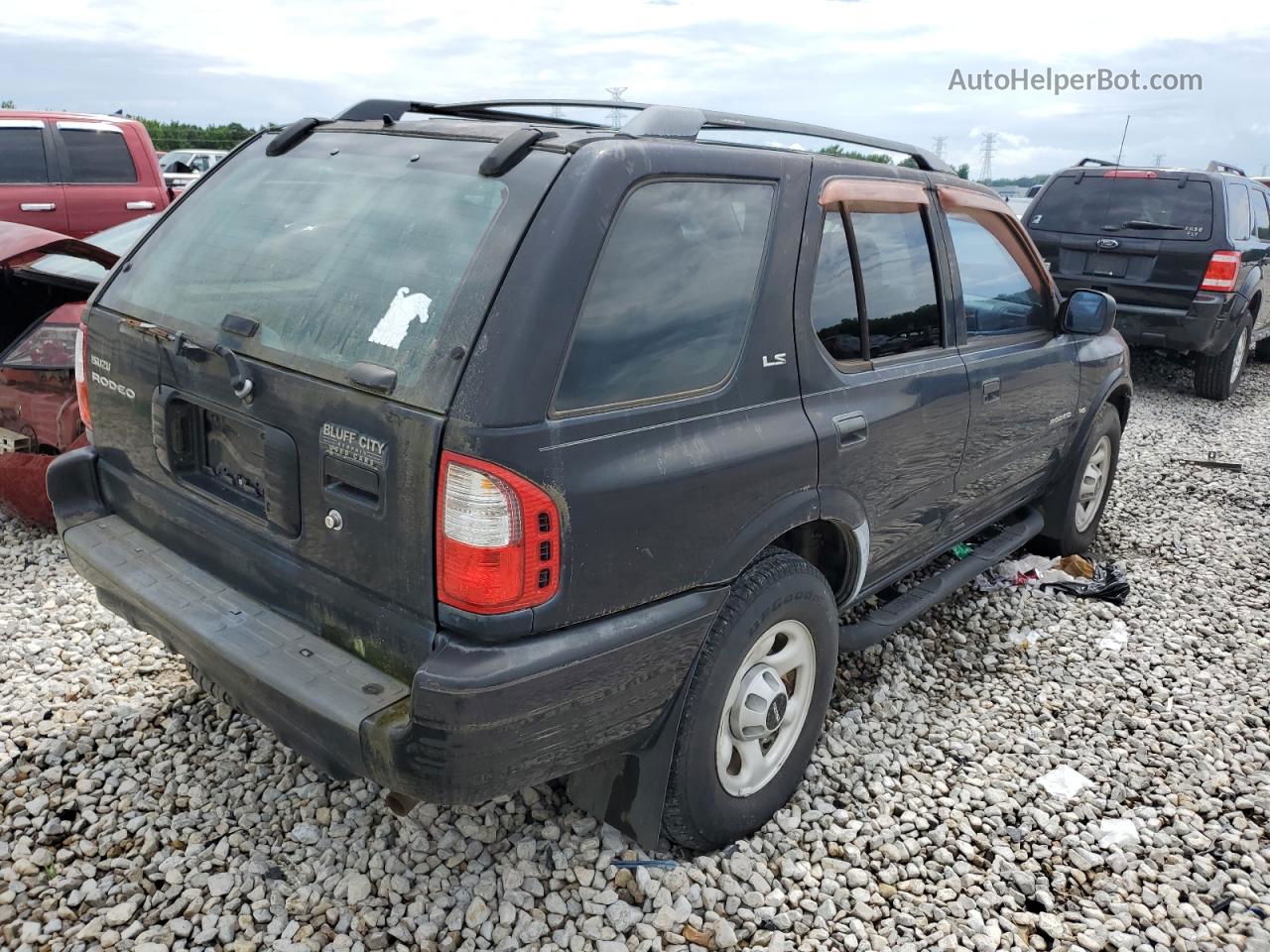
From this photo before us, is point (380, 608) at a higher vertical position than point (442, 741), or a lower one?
higher

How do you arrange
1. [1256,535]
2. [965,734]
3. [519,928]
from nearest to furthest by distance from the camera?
[519,928] → [965,734] → [1256,535]

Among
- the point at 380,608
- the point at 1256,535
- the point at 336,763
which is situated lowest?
the point at 1256,535

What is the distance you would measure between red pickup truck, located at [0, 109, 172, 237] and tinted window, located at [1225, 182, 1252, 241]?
9.69m

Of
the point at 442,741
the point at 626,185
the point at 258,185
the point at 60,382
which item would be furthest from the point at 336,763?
the point at 60,382

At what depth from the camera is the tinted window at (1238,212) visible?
8.56m

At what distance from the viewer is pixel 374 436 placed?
6.85 feet

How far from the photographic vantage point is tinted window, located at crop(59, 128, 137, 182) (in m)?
8.57

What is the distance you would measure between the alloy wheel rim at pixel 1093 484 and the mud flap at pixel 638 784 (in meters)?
3.19

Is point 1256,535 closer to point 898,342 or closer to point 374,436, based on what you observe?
point 898,342

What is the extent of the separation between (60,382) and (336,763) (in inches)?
121

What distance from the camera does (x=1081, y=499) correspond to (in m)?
4.95

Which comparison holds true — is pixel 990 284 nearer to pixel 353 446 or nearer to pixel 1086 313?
pixel 1086 313

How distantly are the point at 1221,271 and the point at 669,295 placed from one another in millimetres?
7952

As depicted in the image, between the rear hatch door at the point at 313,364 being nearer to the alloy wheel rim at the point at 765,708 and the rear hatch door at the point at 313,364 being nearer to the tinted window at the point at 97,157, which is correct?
the alloy wheel rim at the point at 765,708
